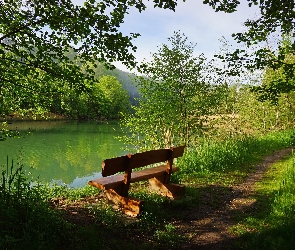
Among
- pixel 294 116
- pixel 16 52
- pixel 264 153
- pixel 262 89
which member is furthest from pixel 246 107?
pixel 16 52

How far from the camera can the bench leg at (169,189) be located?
7.68m

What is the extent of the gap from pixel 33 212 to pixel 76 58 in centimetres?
308

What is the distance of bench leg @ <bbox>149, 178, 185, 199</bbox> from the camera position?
7.68 meters

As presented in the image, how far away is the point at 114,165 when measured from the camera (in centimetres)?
630

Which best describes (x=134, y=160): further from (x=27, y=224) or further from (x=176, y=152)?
(x=27, y=224)

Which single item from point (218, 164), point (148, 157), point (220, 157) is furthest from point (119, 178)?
point (220, 157)

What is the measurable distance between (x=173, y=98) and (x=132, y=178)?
8.48 meters

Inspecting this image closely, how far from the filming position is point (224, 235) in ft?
18.7

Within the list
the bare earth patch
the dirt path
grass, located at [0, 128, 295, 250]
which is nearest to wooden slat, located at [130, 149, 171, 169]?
grass, located at [0, 128, 295, 250]

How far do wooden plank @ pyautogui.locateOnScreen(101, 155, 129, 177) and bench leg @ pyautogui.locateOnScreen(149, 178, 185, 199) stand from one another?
1710 millimetres

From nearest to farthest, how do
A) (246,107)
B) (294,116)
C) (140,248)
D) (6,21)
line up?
(140,248), (6,21), (294,116), (246,107)

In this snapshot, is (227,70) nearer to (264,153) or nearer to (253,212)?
(253,212)

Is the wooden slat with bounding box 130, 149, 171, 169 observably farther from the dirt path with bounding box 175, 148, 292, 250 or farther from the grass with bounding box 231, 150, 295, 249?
the grass with bounding box 231, 150, 295, 249

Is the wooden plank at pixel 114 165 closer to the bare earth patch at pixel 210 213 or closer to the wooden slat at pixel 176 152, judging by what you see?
the bare earth patch at pixel 210 213
